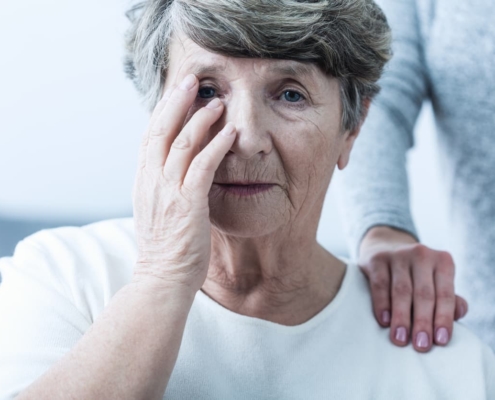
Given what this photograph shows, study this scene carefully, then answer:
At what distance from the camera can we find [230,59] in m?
1.38

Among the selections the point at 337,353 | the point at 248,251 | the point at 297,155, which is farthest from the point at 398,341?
the point at 297,155

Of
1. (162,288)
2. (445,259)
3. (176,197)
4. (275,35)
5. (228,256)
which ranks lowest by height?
(445,259)

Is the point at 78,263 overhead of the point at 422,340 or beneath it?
overhead

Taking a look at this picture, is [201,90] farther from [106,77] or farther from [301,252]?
[106,77]

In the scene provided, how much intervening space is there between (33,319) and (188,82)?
1.86 feet

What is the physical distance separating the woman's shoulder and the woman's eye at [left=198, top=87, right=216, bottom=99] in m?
0.41

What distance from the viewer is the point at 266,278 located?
1.59 meters

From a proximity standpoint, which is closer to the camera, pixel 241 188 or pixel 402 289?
pixel 241 188

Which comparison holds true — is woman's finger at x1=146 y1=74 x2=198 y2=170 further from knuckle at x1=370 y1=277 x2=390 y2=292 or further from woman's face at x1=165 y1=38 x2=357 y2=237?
knuckle at x1=370 y1=277 x2=390 y2=292

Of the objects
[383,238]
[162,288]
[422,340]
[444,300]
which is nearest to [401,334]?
[422,340]

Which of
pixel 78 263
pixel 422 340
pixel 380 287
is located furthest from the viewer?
pixel 380 287

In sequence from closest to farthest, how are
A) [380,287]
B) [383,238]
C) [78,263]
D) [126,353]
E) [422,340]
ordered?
[126,353] < [78,263] < [422,340] < [380,287] < [383,238]

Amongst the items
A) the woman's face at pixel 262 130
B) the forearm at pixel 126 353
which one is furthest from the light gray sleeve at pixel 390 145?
the forearm at pixel 126 353

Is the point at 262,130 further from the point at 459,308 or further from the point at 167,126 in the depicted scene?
the point at 459,308
